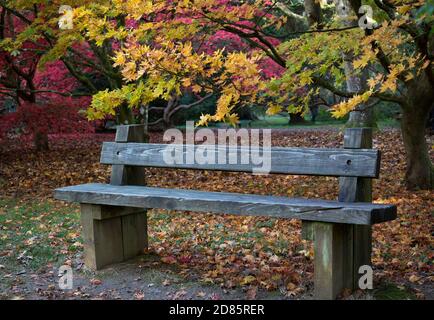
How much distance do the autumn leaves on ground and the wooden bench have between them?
27 cm

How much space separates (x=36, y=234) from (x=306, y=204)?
3812mm

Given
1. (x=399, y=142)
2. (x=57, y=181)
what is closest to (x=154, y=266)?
(x=57, y=181)

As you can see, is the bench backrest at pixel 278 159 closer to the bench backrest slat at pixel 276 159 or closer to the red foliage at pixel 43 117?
the bench backrest slat at pixel 276 159

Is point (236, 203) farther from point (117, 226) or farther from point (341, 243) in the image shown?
point (117, 226)

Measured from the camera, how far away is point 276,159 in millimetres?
4141

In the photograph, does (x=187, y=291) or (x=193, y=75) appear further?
(x=193, y=75)

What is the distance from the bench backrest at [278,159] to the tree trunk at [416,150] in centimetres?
423

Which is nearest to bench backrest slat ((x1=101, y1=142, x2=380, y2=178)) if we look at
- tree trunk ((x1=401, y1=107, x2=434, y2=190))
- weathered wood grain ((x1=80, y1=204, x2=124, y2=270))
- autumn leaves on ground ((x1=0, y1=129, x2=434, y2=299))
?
weathered wood grain ((x1=80, y1=204, x2=124, y2=270))

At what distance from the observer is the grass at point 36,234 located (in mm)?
5344

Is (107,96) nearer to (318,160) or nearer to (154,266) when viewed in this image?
(154,266)

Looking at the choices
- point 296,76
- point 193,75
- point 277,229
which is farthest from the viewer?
point 277,229

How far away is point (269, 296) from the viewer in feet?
13.4

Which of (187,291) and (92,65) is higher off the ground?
(92,65)

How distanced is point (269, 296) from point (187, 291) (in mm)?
626
